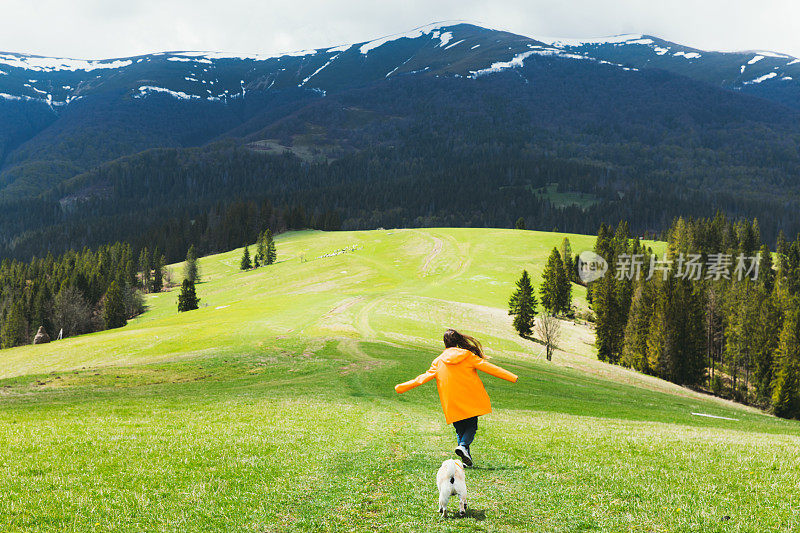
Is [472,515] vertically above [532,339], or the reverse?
[472,515]

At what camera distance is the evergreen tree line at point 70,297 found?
408 feet

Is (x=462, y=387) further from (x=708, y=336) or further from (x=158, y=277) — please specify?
(x=158, y=277)

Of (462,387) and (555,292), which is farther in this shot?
(555,292)

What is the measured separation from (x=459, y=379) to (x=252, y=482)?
6.29 meters

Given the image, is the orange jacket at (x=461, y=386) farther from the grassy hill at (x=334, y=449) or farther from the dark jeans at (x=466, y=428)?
the grassy hill at (x=334, y=449)

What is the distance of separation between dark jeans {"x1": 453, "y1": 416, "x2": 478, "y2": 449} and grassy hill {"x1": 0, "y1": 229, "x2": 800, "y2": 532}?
1.15 m

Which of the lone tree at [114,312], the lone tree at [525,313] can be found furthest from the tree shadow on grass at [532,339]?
the lone tree at [114,312]

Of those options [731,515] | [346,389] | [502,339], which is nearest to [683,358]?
[502,339]

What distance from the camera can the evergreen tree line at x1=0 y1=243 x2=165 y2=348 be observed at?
4894 inches

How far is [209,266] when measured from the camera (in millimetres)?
178375

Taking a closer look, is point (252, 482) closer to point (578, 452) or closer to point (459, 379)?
point (459, 379)

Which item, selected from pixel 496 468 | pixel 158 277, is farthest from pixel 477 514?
pixel 158 277

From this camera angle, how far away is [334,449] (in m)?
17.2

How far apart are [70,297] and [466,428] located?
148 metres
